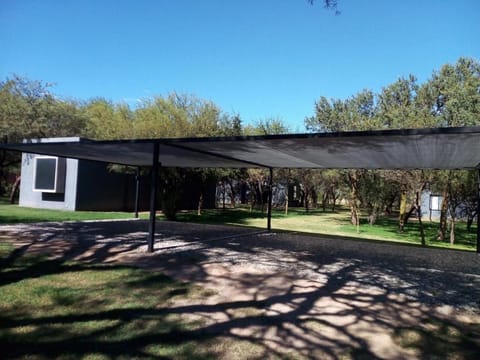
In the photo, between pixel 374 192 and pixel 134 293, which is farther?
pixel 374 192

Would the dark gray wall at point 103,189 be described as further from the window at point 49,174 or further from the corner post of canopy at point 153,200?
the corner post of canopy at point 153,200

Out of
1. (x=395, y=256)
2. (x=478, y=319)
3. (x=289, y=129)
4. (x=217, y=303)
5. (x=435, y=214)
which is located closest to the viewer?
(x=478, y=319)

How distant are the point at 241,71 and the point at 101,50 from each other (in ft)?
18.5

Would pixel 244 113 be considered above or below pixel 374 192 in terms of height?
above

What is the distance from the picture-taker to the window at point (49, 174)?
15.7 m

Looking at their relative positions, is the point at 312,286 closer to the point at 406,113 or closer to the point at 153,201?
the point at 153,201

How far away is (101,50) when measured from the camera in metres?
14.1

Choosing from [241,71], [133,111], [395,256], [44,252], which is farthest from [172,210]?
[395,256]

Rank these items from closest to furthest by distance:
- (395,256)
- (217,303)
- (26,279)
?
(217,303), (26,279), (395,256)

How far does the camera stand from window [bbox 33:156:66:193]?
15.7 meters

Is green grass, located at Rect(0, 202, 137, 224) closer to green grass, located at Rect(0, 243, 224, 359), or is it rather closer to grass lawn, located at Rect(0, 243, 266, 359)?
green grass, located at Rect(0, 243, 224, 359)

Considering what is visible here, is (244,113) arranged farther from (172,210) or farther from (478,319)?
(478,319)

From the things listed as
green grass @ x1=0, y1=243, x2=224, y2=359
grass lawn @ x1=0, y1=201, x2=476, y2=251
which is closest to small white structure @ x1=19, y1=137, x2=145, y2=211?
grass lawn @ x1=0, y1=201, x2=476, y2=251

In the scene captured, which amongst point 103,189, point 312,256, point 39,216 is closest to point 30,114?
point 103,189
